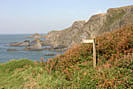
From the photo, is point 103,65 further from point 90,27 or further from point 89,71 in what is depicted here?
point 90,27

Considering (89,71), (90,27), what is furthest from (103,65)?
(90,27)

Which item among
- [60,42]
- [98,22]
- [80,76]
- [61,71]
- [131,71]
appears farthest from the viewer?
[60,42]

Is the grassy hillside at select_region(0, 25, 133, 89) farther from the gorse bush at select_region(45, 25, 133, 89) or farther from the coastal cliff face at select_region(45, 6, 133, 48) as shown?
the coastal cliff face at select_region(45, 6, 133, 48)

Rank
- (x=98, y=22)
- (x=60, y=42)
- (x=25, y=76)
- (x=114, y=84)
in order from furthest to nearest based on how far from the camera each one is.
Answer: (x=60, y=42) < (x=98, y=22) < (x=25, y=76) < (x=114, y=84)

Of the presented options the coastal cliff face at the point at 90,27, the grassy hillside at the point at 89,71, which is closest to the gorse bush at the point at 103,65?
the grassy hillside at the point at 89,71

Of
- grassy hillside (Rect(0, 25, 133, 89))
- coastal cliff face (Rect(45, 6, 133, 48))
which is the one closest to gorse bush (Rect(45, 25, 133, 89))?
grassy hillside (Rect(0, 25, 133, 89))

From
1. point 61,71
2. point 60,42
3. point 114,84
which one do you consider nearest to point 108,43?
point 61,71

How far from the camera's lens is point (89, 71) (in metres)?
6.27

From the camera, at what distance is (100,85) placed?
497cm

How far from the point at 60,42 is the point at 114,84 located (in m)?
80.5

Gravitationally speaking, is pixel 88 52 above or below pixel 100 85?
above

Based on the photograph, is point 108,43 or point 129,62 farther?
point 108,43

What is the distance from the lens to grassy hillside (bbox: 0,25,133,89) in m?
5.25

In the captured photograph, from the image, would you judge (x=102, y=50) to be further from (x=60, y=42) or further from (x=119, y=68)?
(x=60, y=42)
